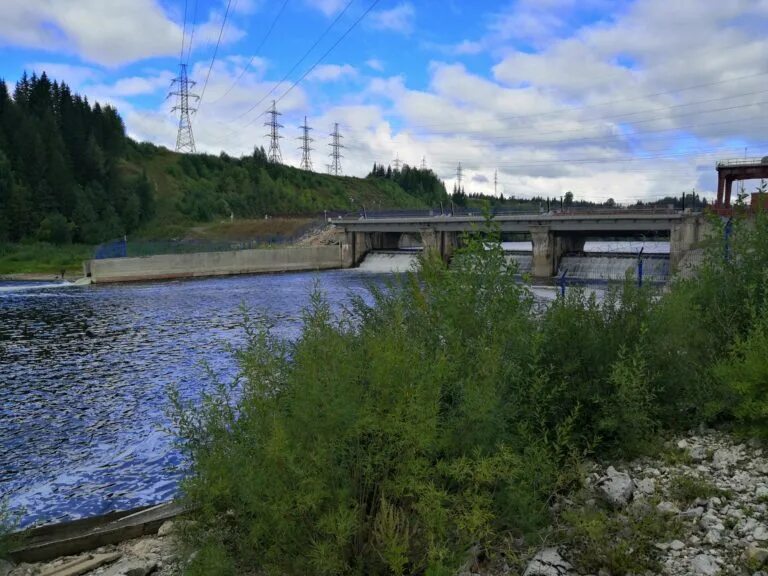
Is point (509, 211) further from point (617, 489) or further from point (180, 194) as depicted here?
point (180, 194)

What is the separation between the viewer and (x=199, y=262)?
2247 inches

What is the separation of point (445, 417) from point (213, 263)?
5479 cm

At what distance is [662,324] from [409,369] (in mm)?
5176

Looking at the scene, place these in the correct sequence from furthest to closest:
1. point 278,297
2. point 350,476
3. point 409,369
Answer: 1. point 278,297
2. point 409,369
3. point 350,476

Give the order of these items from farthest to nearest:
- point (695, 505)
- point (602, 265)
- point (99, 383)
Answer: point (602, 265)
point (99, 383)
point (695, 505)

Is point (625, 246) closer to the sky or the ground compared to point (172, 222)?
closer to the ground

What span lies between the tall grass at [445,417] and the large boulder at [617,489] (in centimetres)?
46

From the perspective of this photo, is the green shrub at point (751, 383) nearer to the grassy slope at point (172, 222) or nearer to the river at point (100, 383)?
the river at point (100, 383)

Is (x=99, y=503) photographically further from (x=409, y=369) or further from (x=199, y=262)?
(x=199, y=262)

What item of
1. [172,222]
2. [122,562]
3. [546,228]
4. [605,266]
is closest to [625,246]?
[546,228]

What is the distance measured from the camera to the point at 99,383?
19.7m

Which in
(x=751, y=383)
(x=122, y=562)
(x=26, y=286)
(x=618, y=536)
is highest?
(x=751, y=383)

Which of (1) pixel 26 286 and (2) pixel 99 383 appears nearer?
(2) pixel 99 383

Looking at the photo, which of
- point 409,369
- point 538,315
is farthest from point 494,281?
point 409,369
